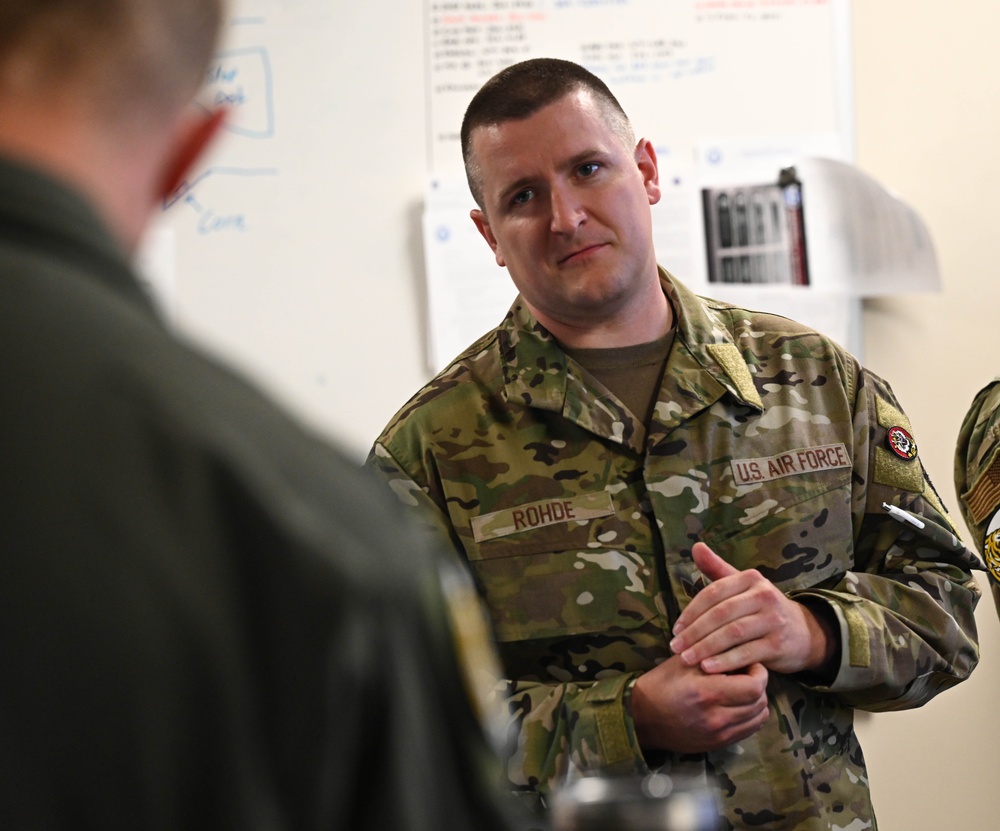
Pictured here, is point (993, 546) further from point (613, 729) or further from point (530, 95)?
point (530, 95)

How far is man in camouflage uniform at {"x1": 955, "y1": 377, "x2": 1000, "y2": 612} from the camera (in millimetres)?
1771

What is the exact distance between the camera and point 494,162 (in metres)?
1.65

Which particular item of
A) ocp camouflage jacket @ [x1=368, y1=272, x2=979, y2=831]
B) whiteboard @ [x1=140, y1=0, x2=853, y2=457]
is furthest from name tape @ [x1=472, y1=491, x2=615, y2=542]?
whiteboard @ [x1=140, y1=0, x2=853, y2=457]

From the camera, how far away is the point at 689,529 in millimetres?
1518

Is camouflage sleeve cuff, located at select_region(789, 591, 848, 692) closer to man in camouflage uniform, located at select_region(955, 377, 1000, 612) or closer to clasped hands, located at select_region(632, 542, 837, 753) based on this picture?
clasped hands, located at select_region(632, 542, 837, 753)

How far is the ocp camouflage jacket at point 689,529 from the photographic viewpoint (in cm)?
144

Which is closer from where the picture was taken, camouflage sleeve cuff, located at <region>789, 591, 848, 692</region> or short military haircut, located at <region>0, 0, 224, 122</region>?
short military haircut, located at <region>0, 0, 224, 122</region>

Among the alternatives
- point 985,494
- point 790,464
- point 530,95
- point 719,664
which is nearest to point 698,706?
point 719,664

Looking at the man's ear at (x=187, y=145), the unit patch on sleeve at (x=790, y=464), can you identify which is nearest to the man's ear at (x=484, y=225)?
the unit patch on sleeve at (x=790, y=464)

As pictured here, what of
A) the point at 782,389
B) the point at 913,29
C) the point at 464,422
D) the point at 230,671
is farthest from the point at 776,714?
the point at 913,29

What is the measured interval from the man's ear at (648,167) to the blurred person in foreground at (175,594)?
4.46ft

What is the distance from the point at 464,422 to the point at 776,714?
1.89ft

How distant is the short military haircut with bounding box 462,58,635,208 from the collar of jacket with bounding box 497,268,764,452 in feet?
0.85

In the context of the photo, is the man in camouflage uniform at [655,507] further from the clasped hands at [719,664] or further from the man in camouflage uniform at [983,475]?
the man in camouflage uniform at [983,475]
